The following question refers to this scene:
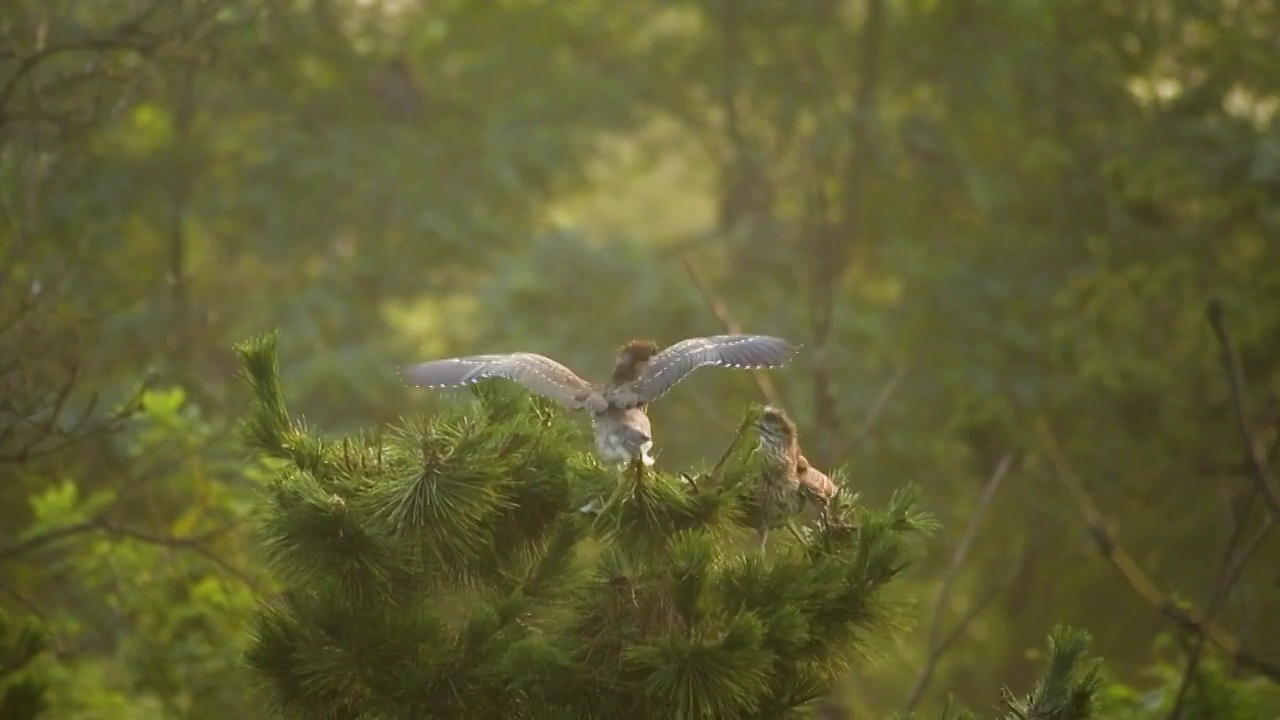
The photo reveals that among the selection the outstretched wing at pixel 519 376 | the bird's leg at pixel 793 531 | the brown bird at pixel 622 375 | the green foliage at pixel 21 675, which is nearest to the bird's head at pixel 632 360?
the brown bird at pixel 622 375

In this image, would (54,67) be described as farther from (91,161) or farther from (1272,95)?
(1272,95)

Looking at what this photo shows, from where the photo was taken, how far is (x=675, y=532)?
3.82 meters

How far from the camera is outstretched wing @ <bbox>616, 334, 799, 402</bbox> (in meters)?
4.65

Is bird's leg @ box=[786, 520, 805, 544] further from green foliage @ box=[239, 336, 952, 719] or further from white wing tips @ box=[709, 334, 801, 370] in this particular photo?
white wing tips @ box=[709, 334, 801, 370]

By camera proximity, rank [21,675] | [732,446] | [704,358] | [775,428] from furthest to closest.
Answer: [21,675]
[704,358]
[775,428]
[732,446]

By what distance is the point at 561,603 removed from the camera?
409 centimetres

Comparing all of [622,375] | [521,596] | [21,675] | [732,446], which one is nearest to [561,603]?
[521,596]

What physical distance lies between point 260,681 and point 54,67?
19.5 ft

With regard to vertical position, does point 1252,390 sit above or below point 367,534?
below

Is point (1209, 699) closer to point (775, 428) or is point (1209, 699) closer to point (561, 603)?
point (775, 428)

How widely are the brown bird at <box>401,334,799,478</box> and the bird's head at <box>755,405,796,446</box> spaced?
1.04 ft

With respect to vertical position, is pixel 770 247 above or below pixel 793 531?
below

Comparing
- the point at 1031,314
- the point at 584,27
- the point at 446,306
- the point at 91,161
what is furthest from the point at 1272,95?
the point at 91,161

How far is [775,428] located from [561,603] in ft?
2.51
